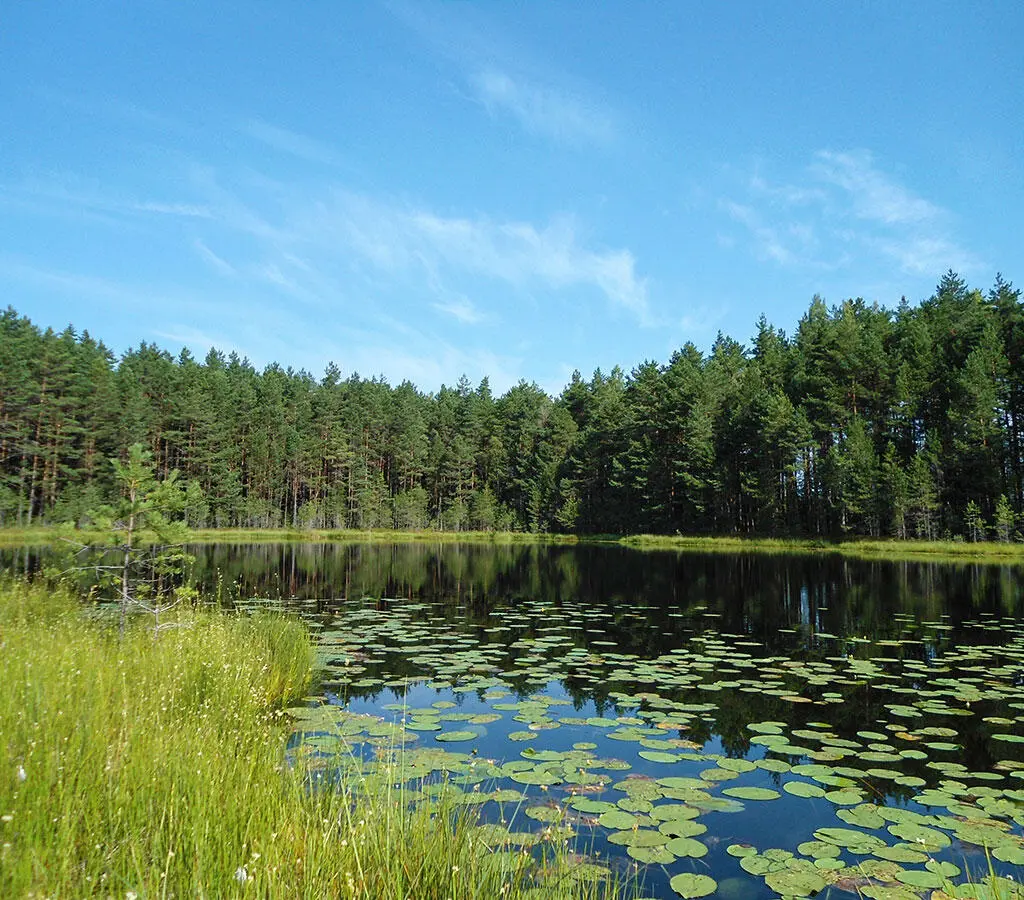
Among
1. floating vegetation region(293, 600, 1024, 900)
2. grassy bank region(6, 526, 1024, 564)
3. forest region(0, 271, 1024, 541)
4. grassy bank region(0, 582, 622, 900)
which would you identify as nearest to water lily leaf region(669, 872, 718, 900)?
floating vegetation region(293, 600, 1024, 900)

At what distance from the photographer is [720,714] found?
768cm

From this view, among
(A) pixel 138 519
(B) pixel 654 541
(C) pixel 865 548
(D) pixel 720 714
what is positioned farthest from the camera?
(B) pixel 654 541

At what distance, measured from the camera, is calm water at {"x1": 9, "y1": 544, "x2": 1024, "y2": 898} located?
4734 millimetres

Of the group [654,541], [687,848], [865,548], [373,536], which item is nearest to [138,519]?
[687,848]

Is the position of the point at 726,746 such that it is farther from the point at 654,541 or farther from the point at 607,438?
the point at 607,438

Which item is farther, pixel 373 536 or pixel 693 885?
pixel 373 536

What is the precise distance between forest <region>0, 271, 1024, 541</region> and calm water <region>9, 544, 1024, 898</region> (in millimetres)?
25678

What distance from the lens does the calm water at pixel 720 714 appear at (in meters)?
4.73

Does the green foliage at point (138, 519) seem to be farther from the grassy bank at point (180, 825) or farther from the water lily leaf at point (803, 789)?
the water lily leaf at point (803, 789)

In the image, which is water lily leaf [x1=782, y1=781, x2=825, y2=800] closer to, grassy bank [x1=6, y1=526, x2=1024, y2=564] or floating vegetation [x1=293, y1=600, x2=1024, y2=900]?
floating vegetation [x1=293, y1=600, x2=1024, y2=900]

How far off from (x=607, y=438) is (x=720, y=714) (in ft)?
203

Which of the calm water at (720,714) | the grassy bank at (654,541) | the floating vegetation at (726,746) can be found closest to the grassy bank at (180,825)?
the floating vegetation at (726,746)

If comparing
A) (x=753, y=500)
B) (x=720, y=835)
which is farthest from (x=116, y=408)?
(x=720, y=835)

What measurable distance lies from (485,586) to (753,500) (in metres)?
38.0
